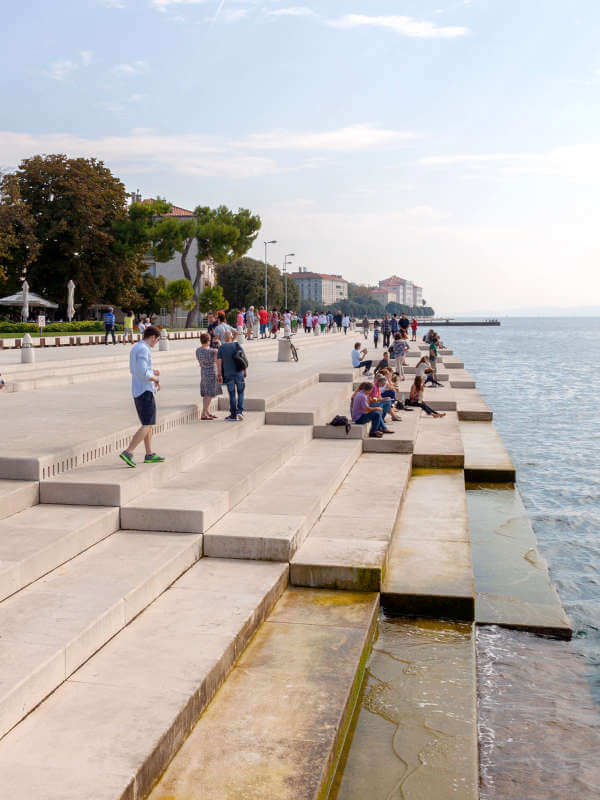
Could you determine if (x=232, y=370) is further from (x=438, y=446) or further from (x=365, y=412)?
(x=438, y=446)

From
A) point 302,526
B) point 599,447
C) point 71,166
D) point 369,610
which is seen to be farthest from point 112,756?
point 71,166

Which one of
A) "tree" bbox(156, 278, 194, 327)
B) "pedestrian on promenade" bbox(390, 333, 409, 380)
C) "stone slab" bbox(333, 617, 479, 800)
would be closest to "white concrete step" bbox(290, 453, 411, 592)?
"stone slab" bbox(333, 617, 479, 800)

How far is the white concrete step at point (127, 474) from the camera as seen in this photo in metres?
7.06

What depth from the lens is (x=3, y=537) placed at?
6035mm

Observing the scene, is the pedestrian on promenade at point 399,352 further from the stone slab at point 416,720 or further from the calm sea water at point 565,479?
the stone slab at point 416,720

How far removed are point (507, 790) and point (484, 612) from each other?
2.62 meters

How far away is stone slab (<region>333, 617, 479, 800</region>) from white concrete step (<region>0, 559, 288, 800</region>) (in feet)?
3.03

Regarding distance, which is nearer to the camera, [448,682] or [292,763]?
[292,763]

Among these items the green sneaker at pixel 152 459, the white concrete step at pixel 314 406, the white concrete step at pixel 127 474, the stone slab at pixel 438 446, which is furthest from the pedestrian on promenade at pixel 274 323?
the green sneaker at pixel 152 459

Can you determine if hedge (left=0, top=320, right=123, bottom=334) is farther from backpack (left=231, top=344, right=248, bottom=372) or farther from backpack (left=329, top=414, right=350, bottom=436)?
backpack (left=329, top=414, right=350, bottom=436)

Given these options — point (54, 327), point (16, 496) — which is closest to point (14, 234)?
point (54, 327)

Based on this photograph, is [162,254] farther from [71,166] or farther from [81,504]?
[81,504]

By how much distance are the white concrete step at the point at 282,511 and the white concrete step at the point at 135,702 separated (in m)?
0.71

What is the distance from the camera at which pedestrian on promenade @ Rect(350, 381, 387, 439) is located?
12.9m
